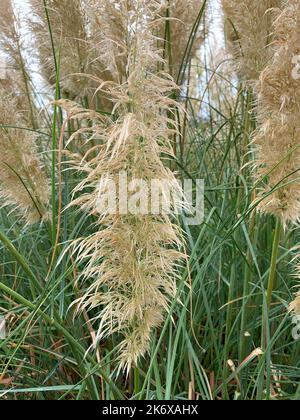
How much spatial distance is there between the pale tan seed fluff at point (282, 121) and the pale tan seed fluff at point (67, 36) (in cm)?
75

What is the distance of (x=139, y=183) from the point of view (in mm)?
1427

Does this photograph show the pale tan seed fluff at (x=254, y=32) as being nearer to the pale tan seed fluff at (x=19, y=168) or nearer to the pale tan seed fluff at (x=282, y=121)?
the pale tan seed fluff at (x=282, y=121)

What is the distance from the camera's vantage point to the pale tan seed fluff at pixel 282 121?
5.07 ft

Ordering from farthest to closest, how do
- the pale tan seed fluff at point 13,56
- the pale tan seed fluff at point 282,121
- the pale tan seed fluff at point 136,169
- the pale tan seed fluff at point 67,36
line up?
the pale tan seed fluff at point 13,56 → the pale tan seed fluff at point 67,36 → the pale tan seed fluff at point 282,121 → the pale tan seed fluff at point 136,169

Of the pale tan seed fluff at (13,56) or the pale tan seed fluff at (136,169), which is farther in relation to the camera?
the pale tan seed fluff at (13,56)

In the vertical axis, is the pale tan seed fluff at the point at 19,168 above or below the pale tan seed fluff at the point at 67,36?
below

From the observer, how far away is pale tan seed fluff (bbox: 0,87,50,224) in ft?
6.27

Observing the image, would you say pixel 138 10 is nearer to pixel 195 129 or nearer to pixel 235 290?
pixel 235 290

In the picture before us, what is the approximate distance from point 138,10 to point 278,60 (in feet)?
1.41

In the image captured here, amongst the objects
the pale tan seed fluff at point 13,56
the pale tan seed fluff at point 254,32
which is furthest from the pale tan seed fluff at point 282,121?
the pale tan seed fluff at point 13,56

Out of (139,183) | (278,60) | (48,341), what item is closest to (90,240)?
(139,183)

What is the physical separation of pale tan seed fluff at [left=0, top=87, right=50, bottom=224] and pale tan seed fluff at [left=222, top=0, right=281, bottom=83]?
2.73 feet

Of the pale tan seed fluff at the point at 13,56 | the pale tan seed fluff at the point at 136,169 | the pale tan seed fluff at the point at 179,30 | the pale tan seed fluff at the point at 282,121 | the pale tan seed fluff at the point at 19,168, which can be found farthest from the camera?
the pale tan seed fluff at the point at 13,56

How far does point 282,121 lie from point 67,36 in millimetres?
1028
